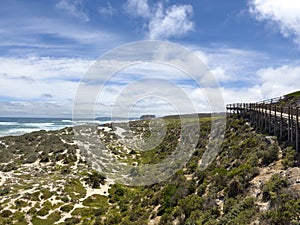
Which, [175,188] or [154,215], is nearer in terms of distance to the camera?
[154,215]

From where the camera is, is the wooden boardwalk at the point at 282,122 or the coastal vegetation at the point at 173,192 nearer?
the coastal vegetation at the point at 173,192

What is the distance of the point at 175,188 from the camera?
19.6 meters

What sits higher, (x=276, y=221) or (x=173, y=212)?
(x=276, y=221)

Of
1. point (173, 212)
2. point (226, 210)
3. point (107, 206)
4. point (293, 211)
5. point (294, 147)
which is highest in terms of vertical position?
point (294, 147)

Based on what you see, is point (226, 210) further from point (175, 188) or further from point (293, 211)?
point (175, 188)

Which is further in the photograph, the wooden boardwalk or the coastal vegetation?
the wooden boardwalk

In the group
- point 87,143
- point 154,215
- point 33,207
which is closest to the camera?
point 154,215

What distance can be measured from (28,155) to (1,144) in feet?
35.0

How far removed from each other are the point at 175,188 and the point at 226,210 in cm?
677

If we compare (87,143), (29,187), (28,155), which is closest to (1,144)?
(28,155)

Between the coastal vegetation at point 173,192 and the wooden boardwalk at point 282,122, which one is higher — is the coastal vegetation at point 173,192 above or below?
below

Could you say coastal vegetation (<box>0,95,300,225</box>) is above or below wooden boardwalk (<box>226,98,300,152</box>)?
below

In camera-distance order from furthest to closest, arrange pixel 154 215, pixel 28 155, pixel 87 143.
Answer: pixel 87 143 → pixel 28 155 → pixel 154 215

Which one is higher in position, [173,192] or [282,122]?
[282,122]
